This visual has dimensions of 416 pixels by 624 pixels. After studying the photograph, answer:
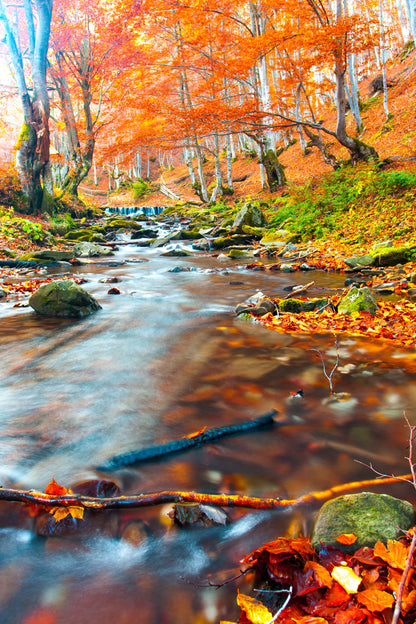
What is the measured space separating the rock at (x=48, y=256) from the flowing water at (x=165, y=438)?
6.14 m

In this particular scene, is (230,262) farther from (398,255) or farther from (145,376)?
(145,376)

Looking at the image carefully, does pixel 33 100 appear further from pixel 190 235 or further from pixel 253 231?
pixel 253 231

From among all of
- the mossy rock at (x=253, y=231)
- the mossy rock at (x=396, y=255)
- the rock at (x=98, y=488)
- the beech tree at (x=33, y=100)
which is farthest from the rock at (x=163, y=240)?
the rock at (x=98, y=488)

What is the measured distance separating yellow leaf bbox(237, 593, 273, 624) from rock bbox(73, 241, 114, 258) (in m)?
12.2

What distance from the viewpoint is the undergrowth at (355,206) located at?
9164 millimetres

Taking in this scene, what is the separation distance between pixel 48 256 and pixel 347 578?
37.0 feet

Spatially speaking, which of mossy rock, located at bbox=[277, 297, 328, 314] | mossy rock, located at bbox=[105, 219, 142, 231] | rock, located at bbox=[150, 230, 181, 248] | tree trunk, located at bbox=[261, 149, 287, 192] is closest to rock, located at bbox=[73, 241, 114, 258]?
rock, located at bbox=[150, 230, 181, 248]

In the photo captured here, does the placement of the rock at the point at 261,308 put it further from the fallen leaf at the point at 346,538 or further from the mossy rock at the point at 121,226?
the mossy rock at the point at 121,226

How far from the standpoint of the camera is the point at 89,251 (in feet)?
41.5

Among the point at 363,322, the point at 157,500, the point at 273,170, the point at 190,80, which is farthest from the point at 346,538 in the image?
the point at 190,80

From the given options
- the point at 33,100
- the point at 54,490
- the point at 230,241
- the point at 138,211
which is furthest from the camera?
the point at 138,211

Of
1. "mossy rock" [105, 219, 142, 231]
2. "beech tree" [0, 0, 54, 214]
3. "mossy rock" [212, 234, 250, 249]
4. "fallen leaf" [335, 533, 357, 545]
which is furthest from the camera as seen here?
"mossy rock" [105, 219, 142, 231]

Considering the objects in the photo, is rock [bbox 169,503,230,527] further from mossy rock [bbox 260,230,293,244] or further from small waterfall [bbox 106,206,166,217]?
small waterfall [bbox 106,206,166,217]

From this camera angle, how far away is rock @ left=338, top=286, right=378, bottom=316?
448 cm
